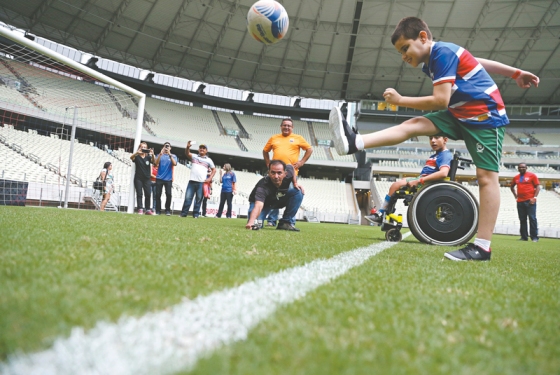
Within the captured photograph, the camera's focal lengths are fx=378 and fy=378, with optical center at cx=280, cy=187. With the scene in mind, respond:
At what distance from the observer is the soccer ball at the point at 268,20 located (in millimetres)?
6629

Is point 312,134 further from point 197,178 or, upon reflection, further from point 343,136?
point 343,136

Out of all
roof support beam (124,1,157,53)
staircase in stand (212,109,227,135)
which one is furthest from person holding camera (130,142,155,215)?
staircase in stand (212,109,227,135)

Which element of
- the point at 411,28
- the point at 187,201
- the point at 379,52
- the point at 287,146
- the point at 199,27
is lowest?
the point at 187,201

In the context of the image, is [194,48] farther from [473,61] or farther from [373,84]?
[473,61]

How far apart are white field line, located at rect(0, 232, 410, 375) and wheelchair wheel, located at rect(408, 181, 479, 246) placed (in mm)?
3603

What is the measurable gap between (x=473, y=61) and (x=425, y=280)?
78.2 inches

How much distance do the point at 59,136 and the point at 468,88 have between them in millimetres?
21252

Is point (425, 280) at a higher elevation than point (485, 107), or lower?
lower

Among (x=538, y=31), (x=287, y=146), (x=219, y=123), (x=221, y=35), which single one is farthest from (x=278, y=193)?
(x=219, y=123)

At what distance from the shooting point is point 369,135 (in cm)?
292

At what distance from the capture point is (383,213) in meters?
5.48

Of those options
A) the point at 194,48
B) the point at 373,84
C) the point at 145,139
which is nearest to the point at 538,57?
the point at 373,84

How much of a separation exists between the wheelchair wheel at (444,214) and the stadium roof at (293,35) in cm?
2197

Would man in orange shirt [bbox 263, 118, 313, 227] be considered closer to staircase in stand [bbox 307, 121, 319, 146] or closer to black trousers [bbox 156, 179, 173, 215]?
black trousers [bbox 156, 179, 173, 215]
